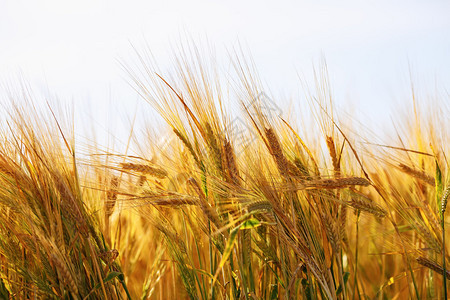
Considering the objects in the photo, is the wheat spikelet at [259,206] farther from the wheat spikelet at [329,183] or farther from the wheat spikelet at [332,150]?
the wheat spikelet at [332,150]

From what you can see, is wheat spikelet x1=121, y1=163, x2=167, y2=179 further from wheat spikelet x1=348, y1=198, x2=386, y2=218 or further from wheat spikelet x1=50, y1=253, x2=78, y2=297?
wheat spikelet x1=348, y1=198, x2=386, y2=218

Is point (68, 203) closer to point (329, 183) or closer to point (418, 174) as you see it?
point (329, 183)

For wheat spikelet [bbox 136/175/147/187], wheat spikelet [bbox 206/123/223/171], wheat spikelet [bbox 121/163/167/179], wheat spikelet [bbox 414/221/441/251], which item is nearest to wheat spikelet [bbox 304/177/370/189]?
wheat spikelet [bbox 206/123/223/171]

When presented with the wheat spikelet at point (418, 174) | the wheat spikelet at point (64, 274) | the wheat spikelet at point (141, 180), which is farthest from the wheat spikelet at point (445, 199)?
the wheat spikelet at point (64, 274)

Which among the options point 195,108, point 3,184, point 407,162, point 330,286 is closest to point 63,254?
point 3,184

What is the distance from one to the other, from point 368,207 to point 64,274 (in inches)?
34.2

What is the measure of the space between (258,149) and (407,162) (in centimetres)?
65

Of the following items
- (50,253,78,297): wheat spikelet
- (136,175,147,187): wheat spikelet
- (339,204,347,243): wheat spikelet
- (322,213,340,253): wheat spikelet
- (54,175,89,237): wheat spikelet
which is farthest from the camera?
(136,175,147,187): wheat spikelet

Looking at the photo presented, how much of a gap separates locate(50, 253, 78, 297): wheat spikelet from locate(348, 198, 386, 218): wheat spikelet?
79 cm

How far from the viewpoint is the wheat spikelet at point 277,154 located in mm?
1371

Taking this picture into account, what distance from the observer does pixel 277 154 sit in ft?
4.50

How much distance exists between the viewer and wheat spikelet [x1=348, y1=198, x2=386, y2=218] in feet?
4.81

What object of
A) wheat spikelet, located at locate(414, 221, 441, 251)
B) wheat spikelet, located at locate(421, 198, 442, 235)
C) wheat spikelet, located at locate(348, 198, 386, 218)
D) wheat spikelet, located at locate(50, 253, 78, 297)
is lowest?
wheat spikelet, located at locate(50, 253, 78, 297)

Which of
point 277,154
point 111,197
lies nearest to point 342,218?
point 277,154
